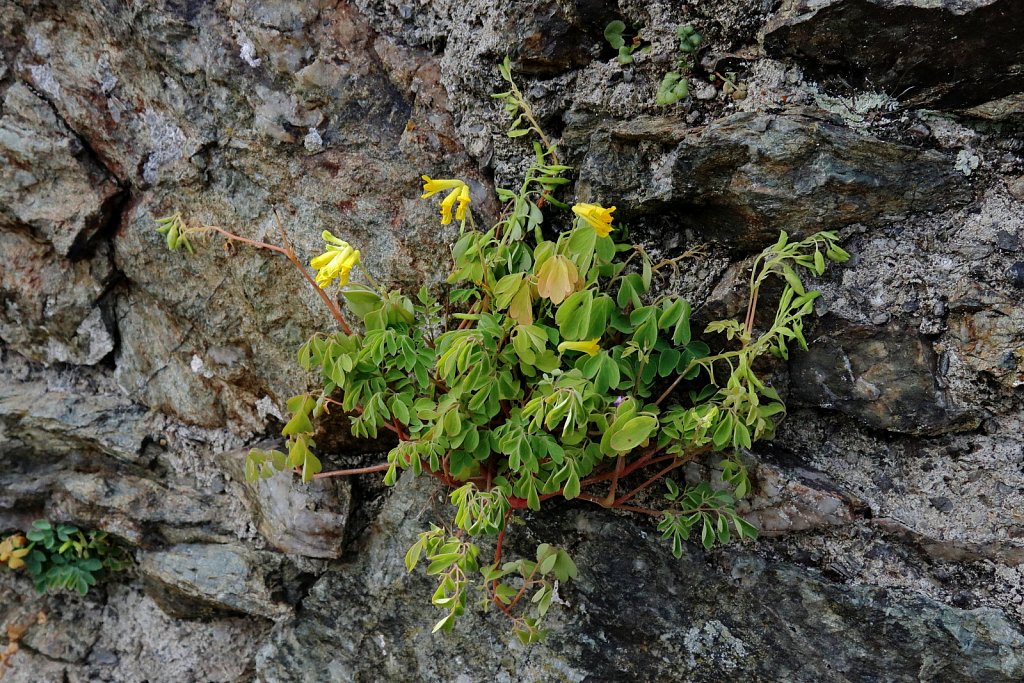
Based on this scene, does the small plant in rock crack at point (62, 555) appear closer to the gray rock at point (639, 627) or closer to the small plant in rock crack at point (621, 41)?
the gray rock at point (639, 627)

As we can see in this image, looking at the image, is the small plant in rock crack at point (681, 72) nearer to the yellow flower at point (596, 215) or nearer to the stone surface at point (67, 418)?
the yellow flower at point (596, 215)

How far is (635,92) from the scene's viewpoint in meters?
1.58

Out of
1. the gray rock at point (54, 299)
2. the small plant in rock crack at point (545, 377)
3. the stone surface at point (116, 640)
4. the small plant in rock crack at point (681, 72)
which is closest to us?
the small plant in rock crack at point (545, 377)

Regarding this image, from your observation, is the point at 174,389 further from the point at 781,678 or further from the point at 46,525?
the point at 781,678

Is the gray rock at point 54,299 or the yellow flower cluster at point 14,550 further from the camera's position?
the yellow flower cluster at point 14,550

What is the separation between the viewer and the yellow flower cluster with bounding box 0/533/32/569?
2.17 metres

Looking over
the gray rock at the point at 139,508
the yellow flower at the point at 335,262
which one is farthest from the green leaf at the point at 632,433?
the gray rock at the point at 139,508

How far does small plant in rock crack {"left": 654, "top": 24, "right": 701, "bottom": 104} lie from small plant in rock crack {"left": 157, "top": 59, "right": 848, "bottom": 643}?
25 cm

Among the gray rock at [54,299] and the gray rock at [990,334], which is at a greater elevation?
the gray rock at [54,299]

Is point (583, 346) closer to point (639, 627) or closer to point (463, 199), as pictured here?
point (463, 199)

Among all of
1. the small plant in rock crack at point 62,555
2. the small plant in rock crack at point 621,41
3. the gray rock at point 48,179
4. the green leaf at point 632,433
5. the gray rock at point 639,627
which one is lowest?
the gray rock at point 639,627

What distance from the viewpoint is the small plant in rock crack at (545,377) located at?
140 cm

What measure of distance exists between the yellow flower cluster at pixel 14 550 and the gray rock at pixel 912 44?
2.29 m

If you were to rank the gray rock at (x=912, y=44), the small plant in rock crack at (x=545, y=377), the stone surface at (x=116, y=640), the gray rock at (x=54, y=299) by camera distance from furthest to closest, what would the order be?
1. the stone surface at (x=116, y=640)
2. the gray rock at (x=54, y=299)
3. the small plant in rock crack at (x=545, y=377)
4. the gray rock at (x=912, y=44)
